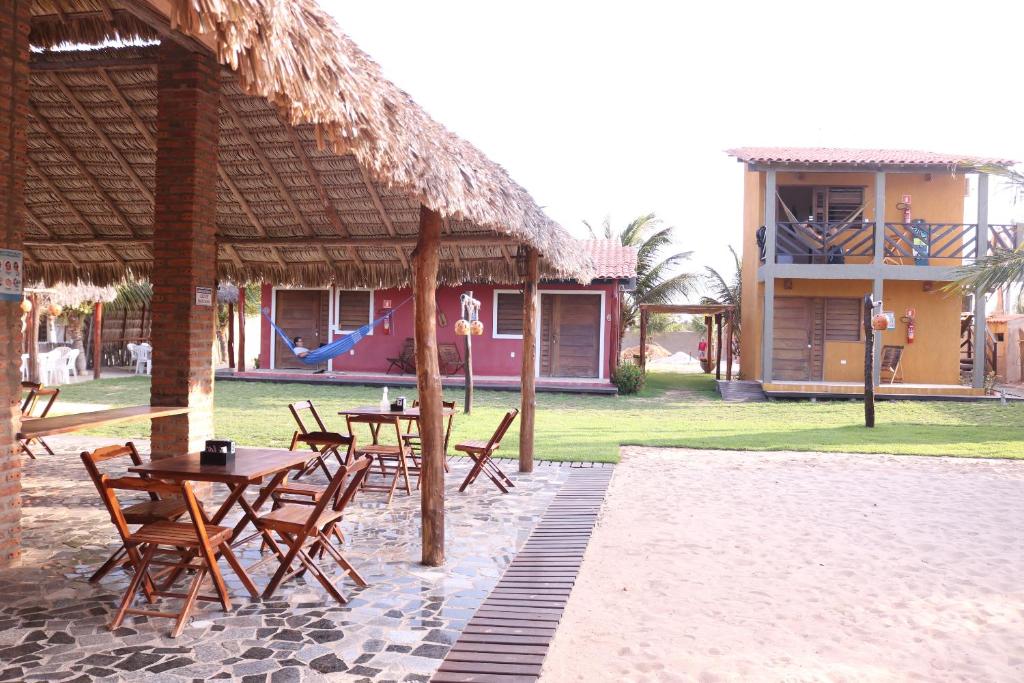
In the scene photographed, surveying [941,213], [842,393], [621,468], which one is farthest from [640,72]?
[621,468]

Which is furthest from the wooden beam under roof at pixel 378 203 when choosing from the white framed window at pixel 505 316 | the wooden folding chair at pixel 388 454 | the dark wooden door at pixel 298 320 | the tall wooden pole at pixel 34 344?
the dark wooden door at pixel 298 320

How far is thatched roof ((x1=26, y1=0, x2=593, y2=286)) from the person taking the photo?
3049mm

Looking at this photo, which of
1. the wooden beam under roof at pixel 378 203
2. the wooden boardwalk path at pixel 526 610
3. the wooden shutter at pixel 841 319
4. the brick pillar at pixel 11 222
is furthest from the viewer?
the wooden shutter at pixel 841 319

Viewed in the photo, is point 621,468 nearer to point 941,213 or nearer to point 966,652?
point 966,652

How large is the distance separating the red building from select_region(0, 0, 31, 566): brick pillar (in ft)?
42.2

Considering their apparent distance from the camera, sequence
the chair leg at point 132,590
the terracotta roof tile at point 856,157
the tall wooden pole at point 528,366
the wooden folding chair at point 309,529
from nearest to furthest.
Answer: the chair leg at point 132,590 → the wooden folding chair at point 309,529 → the tall wooden pole at point 528,366 → the terracotta roof tile at point 856,157

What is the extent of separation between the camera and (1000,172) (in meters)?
10.5

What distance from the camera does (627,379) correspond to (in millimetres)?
16891

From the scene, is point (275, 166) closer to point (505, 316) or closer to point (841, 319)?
point (505, 316)

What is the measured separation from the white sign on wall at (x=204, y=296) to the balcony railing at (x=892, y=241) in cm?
1306

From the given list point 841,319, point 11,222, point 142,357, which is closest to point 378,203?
point 11,222

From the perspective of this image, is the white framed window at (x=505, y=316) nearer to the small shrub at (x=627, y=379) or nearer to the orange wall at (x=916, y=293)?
the small shrub at (x=627, y=379)

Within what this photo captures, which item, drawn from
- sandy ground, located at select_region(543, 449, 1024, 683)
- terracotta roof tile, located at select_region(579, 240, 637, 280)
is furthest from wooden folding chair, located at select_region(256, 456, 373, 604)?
terracotta roof tile, located at select_region(579, 240, 637, 280)

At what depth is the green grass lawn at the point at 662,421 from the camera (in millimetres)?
9633
